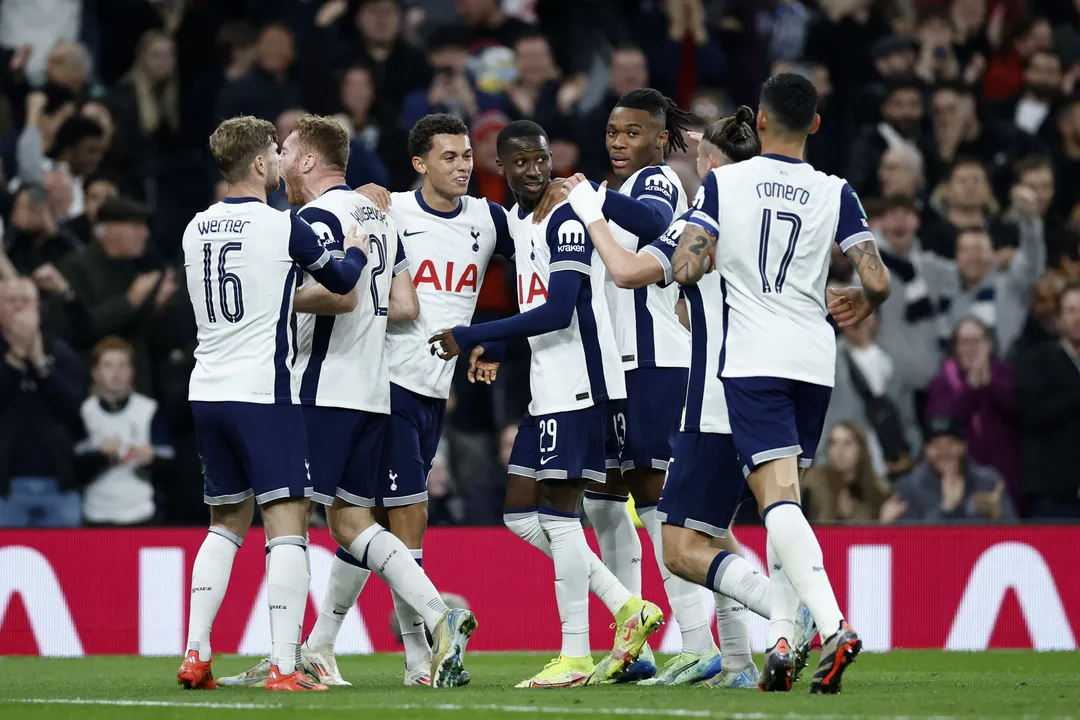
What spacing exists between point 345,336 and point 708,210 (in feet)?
6.16

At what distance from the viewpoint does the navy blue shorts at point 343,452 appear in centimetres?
751

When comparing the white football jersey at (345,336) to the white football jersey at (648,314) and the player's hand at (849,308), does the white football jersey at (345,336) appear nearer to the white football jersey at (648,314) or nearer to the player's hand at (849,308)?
the white football jersey at (648,314)

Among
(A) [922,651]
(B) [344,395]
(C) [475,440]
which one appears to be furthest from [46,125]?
(A) [922,651]

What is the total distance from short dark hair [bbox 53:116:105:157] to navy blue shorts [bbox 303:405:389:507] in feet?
21.8

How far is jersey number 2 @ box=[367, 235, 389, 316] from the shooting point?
7723 millimetres

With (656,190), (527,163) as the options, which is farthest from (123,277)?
(656,190)

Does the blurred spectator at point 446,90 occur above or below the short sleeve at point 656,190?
above

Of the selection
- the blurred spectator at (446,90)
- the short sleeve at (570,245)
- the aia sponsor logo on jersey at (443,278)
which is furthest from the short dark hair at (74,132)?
the short sleeve at (570,245)

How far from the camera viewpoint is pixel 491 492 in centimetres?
1215

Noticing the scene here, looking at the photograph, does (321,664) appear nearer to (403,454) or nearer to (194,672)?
(194,672)

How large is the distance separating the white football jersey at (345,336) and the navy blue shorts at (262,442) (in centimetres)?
29

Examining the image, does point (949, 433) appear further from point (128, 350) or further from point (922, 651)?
point (128, 350)

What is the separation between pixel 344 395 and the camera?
24.7ft

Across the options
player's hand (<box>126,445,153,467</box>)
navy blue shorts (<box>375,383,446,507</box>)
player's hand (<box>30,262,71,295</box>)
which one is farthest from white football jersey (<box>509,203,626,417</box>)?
player's hand (<box>30,262,71,295</box>)
